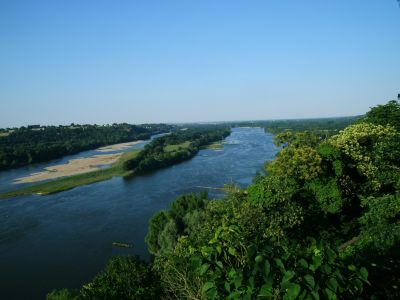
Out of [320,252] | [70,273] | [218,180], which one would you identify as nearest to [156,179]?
[218,180]

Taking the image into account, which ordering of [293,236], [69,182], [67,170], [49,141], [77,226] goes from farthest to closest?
[49,141] < [67,170] < [69,182] < [77,226] < [293,236]

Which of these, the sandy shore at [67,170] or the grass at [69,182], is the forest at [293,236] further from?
the sandy shore at [67,170]

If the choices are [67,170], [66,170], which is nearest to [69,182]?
[67,170]

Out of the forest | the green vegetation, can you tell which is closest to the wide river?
the green vegetation

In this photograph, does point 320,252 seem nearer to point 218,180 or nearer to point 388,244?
point 388,244

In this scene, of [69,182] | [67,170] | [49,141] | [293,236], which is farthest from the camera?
[49,141]

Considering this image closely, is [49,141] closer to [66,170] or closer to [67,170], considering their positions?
[66,170]

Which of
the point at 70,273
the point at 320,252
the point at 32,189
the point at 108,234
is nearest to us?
the point at 320,252
